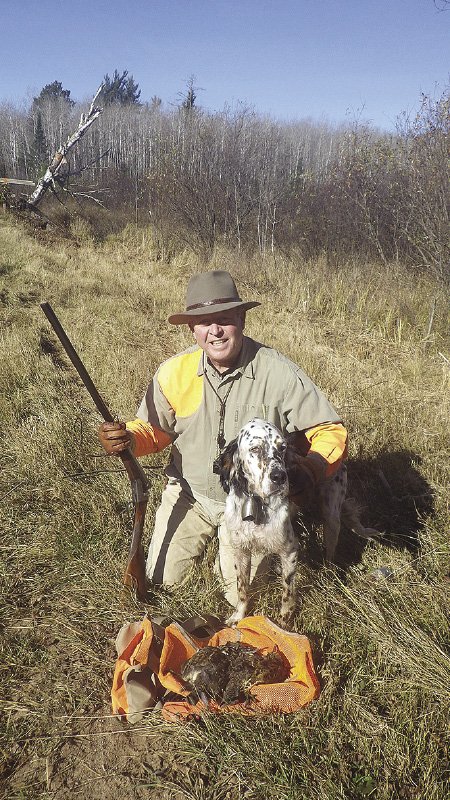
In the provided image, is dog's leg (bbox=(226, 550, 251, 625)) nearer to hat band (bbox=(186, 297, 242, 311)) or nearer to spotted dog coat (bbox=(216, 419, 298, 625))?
spotted dog coat (bbox=(216, 419, 298, 625))

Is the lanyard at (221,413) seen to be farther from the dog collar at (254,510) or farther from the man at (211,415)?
the dog collar at (254,510)

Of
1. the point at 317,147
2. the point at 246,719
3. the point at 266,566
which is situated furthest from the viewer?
the point at 317,147

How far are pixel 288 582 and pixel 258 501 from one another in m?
0.57

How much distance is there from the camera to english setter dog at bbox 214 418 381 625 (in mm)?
2408

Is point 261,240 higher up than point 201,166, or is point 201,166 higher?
point 201,166

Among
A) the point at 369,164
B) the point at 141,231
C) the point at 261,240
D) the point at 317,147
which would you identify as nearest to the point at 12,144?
the point at 317,147

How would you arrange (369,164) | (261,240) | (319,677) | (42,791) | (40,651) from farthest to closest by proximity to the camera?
1. (261,240)
2. (369,164)
3. (40,651)
4. (319,677)
5. (42,791)

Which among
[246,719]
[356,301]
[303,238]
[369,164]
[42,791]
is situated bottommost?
[42,791]

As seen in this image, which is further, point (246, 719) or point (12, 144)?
point (12, 144)

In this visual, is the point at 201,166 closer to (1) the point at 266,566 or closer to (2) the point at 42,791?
(1) the point at 266,566

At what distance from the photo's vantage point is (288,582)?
2824 millimetres

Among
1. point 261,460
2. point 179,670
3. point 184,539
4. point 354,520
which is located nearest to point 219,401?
point 261,460

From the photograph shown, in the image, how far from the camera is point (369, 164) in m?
9.24

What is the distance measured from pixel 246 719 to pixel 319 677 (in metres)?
0.43
